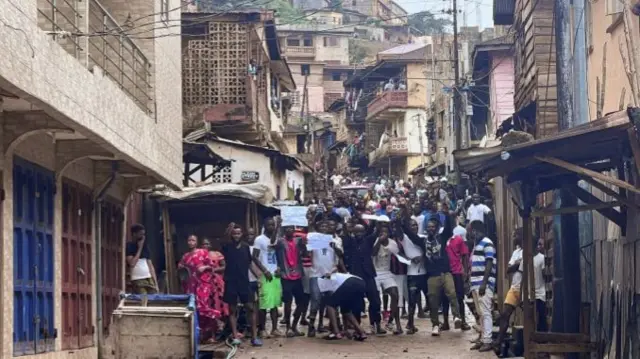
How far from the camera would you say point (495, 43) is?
38656mm

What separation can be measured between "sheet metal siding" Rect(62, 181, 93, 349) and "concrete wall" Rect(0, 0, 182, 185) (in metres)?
0.96

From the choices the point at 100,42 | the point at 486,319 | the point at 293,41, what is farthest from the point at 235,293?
the point at 293,41

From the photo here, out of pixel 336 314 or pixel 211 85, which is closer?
pixel 336 314

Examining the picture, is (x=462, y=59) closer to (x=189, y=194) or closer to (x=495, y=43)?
(x=495, y=43)

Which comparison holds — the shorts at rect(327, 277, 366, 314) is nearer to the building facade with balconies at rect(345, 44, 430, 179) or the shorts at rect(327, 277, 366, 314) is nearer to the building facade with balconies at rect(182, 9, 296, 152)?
the building facade with balconies at rect(182, 9, 296, 152)

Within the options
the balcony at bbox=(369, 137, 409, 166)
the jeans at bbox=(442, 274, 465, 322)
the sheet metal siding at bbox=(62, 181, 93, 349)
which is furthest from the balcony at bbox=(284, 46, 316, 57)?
the sheet metal siding at bbox=(62, 181, 93, 349)

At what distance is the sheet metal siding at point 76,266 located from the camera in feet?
49.8

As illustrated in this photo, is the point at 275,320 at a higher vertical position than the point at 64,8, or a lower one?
lower

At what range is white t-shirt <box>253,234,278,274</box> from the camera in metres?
18.5

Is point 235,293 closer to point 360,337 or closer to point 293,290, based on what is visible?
point 293,290

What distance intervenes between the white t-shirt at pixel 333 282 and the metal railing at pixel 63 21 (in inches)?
237

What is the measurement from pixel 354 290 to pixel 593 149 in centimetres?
643

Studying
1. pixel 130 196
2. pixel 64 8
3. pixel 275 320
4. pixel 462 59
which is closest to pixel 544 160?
pixel 64 8

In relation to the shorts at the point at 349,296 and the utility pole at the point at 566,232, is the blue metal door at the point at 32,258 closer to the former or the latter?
the shorts at the point at 349,296
